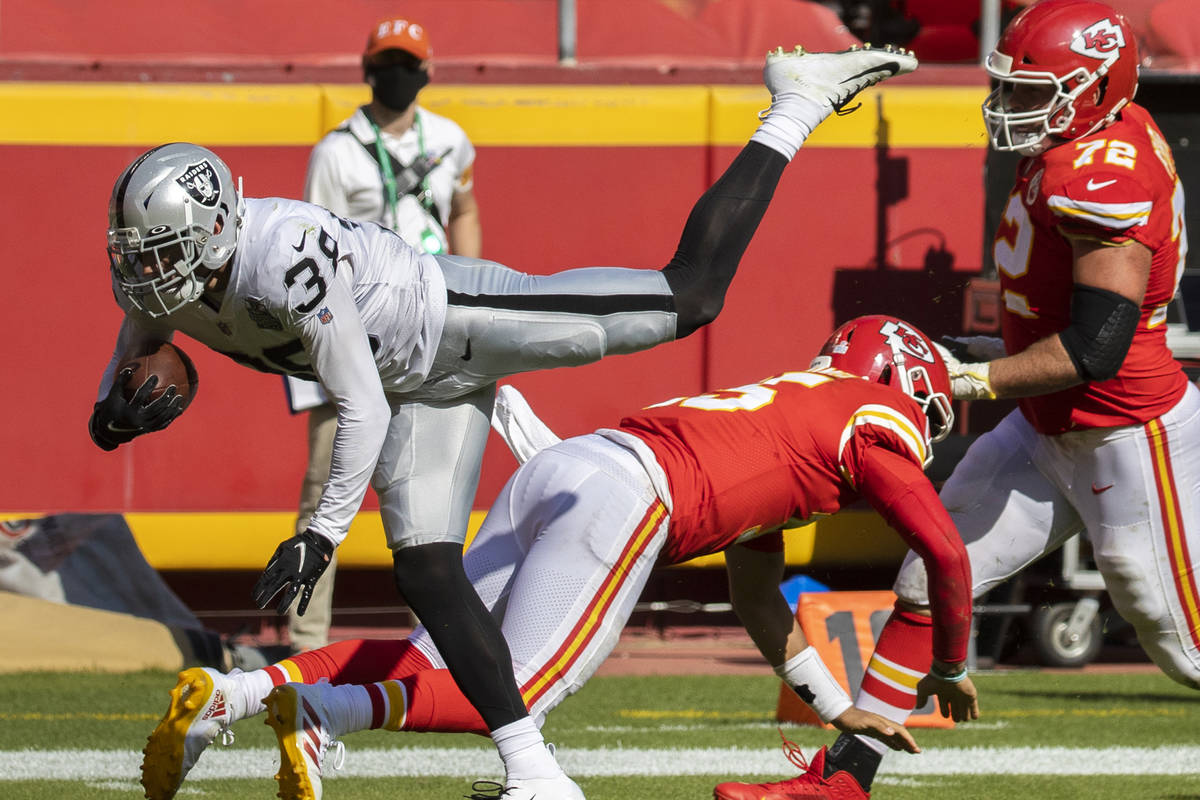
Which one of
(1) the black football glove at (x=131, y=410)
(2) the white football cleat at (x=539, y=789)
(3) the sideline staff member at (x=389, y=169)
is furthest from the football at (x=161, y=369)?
(3) the sideline staff member at (x=389, y=169)

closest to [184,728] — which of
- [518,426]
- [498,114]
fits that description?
[518,426]

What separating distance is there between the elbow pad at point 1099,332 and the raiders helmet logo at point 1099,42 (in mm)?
573

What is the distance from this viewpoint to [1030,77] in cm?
411

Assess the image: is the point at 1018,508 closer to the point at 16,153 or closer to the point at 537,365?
the point at 537,365

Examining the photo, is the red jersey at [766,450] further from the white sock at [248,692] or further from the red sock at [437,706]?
the white sock at [248,692]

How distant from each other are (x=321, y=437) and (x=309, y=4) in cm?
229

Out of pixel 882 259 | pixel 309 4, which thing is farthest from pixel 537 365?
pixel 309 4

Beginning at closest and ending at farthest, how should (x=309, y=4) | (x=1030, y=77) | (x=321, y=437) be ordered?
1. (x=1030, y=77)
2. (x=321, y=437)
3. (x=309, y=4)

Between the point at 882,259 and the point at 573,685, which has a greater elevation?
the point at 882,259

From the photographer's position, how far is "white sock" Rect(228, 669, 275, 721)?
3.43 metres

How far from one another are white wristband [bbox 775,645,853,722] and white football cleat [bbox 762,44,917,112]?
1279 mm

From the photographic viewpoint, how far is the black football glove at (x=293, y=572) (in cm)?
319

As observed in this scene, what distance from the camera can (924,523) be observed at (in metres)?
3.53

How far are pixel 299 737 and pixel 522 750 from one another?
0.42 meters
